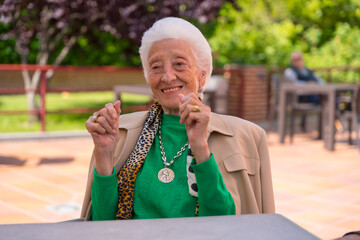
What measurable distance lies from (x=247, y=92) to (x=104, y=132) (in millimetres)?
8569

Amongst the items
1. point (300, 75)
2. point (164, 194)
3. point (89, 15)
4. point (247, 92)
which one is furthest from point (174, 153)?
point (89, 15)

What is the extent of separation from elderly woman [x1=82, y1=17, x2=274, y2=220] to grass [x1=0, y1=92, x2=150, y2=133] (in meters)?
8.13

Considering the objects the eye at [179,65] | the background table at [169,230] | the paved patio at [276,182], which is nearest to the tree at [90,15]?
the paved patio at [276,182]

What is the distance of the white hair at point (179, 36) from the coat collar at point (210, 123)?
0.70 ft

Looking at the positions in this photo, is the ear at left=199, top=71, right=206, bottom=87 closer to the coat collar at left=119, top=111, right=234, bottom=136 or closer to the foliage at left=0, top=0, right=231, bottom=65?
the coat collar at left=119, top=111, right=234, bottom=136

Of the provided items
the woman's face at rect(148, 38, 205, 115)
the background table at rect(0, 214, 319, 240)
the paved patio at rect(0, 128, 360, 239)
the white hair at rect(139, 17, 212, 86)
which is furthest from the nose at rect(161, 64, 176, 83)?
the paved patio at rect(0, 128, 360, 239)

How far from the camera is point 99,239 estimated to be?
1193 millimetres

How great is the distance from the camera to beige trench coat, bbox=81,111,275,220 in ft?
5.93

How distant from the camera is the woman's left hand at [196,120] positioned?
1544 millimetres

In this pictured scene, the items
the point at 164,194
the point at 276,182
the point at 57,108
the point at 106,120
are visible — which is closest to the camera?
the point at 106,120

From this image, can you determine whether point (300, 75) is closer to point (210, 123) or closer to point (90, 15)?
point (90, 15)

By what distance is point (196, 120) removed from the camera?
1.56 metres

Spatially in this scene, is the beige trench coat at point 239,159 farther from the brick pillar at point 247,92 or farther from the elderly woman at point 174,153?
the brick pillar at point 247,92

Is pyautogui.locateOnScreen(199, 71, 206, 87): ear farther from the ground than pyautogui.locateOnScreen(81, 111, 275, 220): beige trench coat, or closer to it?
farther from the ground
